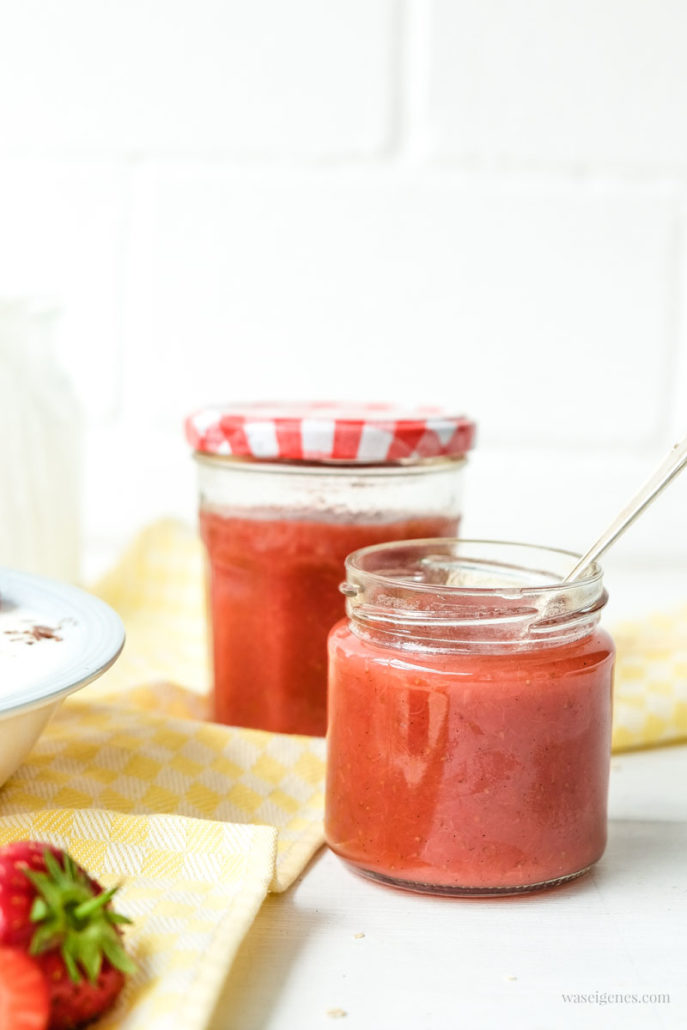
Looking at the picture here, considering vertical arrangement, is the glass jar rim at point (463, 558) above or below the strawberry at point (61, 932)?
above

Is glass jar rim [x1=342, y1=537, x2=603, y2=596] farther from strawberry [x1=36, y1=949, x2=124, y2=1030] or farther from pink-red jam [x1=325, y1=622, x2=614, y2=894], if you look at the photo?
strawberry [x1=36, y1=949, x2=124, y2=1030]

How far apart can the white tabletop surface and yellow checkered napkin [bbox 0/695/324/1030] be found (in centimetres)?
3

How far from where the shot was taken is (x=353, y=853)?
2.55 feet

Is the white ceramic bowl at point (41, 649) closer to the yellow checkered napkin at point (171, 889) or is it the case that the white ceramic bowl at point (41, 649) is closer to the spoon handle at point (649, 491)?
the yellow checkered napkin at point (171, 889)

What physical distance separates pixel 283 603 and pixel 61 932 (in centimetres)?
46

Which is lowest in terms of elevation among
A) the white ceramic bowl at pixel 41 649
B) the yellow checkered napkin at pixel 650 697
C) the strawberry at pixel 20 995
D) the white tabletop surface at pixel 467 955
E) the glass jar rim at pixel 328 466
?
the yellow checkered napkin at pixel 650 697

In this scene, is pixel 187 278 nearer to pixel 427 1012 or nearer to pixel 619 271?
pixel 619 271

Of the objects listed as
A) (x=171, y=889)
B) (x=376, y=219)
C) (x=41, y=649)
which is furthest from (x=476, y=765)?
(x=376, y=219)

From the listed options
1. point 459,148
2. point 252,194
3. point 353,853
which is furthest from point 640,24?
point 353,853

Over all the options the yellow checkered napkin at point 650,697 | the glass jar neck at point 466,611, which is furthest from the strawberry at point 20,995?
the yellow checkered napkin at point 650,697

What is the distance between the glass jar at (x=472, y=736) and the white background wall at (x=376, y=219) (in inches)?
39.1

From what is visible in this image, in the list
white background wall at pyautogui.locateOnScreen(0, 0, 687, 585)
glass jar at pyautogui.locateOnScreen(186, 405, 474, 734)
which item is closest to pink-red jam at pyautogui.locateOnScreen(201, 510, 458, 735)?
glass jar at pyautogui.locateOnScreen(186, 405, 474, 734)

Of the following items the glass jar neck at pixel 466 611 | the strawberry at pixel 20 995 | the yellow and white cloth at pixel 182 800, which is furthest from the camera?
the glass jar neck at pixel 466 611

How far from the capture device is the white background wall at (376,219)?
A: 5.46ft
